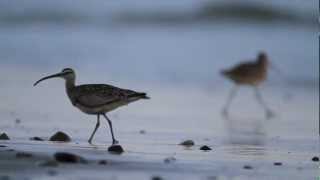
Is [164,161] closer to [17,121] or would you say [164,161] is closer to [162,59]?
[17,121]

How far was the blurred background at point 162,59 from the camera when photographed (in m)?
13.8

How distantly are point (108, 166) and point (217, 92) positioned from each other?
31.8ft

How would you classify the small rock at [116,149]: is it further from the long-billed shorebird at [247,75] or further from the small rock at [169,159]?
the long-billed shorebird at [247,75]

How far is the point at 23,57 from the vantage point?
21.9 m

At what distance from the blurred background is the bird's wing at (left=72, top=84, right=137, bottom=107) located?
524 mm

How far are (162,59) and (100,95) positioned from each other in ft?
36.7

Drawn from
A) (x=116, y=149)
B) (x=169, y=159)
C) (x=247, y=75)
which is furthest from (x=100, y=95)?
(x=247, y=75)

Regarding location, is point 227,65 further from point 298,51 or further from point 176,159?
point 176,159

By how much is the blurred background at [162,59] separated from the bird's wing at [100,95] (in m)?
0.52

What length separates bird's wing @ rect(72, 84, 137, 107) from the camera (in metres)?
11.5

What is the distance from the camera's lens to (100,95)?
11.6 m

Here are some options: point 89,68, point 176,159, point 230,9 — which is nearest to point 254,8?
point 230,9

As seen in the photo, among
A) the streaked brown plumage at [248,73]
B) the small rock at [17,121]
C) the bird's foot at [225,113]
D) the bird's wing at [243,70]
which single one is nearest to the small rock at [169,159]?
the small rock at [17,121]

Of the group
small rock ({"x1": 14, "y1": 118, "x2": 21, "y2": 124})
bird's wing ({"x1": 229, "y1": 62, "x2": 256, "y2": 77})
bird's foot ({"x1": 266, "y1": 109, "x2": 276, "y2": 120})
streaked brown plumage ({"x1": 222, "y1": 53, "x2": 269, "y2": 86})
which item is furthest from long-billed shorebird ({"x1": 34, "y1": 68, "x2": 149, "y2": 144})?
bird's wing ({"x1": 229, "y1": 62, "x2": 256, "y2": 77})
